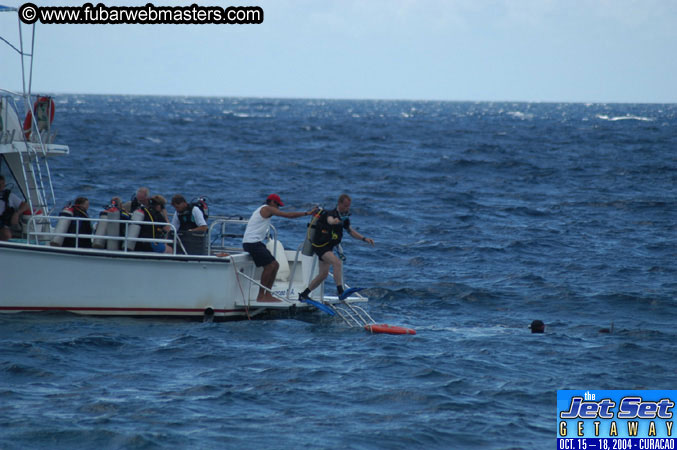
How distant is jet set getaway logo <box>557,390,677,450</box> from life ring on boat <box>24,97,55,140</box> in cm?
948

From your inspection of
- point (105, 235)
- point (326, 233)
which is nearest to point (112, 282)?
point (105, 235)

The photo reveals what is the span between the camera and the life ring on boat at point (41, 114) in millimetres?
15219

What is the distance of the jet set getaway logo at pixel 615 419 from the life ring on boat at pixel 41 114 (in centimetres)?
948

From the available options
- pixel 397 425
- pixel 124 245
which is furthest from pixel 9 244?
pixel 397 425

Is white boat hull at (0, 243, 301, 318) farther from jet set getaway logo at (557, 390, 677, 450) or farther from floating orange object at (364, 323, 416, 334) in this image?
jet set getaway logo at (557, 390, 677, 450)

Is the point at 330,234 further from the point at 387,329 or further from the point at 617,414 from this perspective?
the point at 617,414

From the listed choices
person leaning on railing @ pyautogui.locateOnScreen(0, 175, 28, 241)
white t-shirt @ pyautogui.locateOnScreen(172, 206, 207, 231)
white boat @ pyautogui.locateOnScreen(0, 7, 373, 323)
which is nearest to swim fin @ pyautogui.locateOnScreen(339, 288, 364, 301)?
white boat @ pyautogui.locateOnScreen(0, 7, 373, 323)

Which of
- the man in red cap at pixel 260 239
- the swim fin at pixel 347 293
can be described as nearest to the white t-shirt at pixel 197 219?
the man in red cap at pixel 260 239

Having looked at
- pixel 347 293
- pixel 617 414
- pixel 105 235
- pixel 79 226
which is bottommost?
pixel 617 414

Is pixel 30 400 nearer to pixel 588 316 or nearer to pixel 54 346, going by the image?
pixel 54 346

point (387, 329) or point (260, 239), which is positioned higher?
point (260, 239)

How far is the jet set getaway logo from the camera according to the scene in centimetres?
973

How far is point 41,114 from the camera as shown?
15.3 meters

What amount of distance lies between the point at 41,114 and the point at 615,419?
10.4 metres
